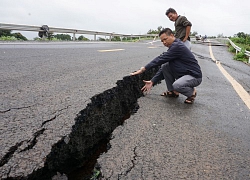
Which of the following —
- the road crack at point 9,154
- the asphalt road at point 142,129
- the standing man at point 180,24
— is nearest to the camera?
the road crack at point 9,154

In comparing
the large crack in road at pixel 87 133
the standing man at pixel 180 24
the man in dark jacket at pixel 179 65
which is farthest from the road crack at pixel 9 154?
the standing man at pixel 180 24

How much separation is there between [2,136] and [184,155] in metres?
1.41

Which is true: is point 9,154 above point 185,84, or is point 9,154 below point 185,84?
below

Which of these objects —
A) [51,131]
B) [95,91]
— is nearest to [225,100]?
[95,91]

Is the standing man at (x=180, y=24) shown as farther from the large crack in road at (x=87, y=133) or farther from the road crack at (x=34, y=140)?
the road crack at (x=34, y=140)

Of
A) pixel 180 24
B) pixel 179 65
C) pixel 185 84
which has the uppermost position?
pixel 180 24

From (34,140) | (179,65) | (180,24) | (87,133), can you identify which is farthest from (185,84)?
(180,24)

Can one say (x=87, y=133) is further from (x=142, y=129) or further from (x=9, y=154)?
(x=9, y=154)

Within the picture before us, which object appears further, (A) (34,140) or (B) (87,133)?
(B) (87,133)

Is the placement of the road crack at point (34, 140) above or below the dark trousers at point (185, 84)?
below

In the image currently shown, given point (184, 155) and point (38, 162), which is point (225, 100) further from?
point (38, 162)

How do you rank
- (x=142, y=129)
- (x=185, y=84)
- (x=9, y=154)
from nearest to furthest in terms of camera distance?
(x=9, y=154) → (x=142, y=129) → (x=185, y=84)

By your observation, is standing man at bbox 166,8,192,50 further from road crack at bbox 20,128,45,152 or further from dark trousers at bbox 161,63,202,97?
road crack at bbox 20,128,45,152

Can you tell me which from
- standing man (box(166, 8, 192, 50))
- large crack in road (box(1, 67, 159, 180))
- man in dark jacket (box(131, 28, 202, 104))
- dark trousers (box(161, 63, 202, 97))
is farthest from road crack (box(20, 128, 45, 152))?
standing man (box(166, 8, 192, 50))
